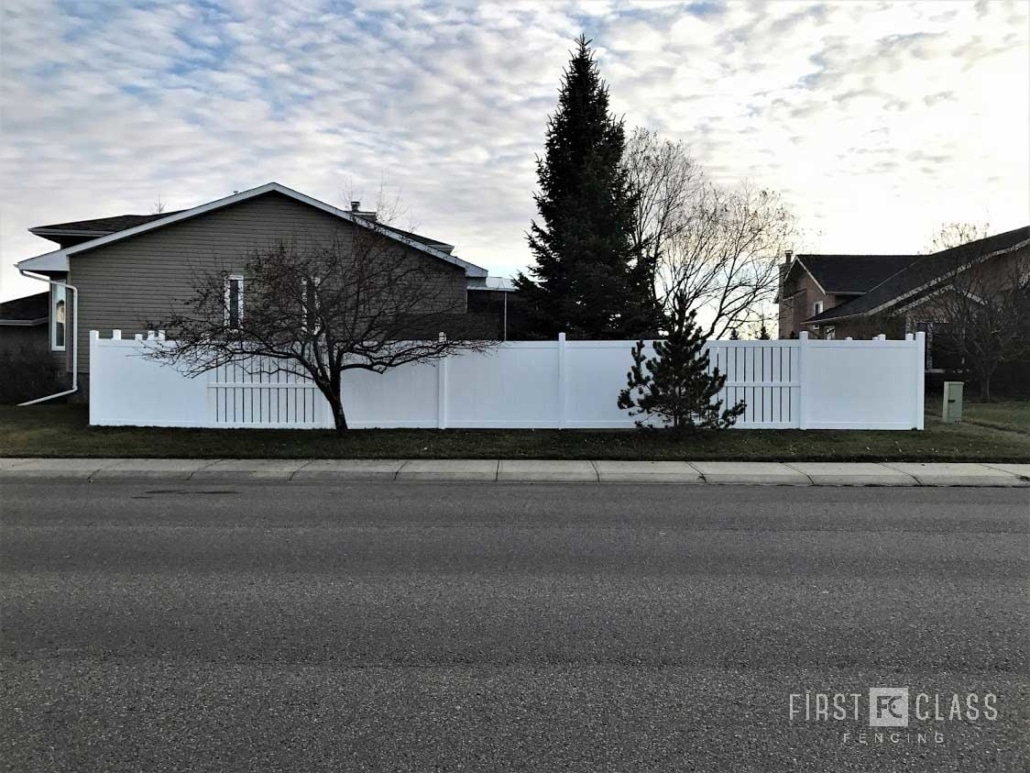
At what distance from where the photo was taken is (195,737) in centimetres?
351

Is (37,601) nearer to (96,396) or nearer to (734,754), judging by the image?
(734,754)

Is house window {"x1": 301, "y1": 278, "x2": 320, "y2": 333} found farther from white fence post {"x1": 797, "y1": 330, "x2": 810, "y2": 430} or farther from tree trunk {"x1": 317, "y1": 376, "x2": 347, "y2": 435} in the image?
white fence post {"x1": 797, "y1": 330, "x2": 810, "y2": 430}

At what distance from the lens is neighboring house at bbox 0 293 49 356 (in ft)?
82.1

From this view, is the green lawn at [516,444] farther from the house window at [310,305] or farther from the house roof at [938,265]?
the house roof at [938,265]

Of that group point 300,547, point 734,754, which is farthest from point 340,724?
point 300,547

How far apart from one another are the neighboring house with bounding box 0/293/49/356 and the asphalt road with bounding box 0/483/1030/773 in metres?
19.6

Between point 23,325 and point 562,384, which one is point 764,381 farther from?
point 23,325

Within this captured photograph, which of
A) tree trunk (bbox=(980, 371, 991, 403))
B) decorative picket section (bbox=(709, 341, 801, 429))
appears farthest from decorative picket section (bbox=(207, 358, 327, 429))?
tree trunk (bbox=(980, 371, 991, 403))

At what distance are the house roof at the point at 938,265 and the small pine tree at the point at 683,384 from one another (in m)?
15.7

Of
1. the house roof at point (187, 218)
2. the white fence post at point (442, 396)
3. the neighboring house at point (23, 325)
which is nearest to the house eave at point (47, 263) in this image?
the house roof at point (187, 218)

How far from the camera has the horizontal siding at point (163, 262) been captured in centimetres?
→ 2084

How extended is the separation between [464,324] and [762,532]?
8.42 meters

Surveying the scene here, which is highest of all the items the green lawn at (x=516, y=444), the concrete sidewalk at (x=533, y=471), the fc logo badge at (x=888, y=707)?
the green lawn at (x=516, y=444)

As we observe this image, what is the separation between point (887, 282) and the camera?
32312 millimetres
